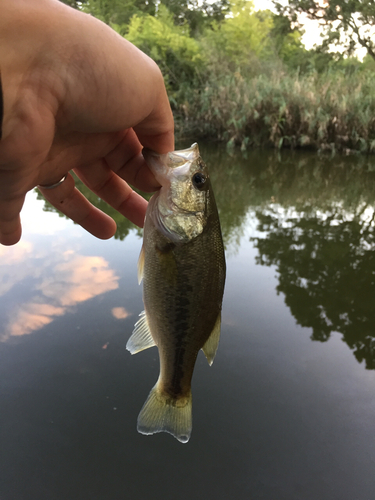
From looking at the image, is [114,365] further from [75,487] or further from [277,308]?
[277,308]

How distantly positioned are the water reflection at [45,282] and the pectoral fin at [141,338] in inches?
48.9

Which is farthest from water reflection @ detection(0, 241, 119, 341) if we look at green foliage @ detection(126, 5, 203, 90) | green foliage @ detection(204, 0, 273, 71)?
green foliage @ detection(204, 0, 273, 71)

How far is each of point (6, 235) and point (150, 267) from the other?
825 mm

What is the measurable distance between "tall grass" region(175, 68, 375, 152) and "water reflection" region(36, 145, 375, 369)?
208 cm

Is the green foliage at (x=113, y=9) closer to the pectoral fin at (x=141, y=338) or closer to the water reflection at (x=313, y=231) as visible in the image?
the water reflection at (x=313, y=231)

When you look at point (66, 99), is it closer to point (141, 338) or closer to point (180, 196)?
point (180, 196)

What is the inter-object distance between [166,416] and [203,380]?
0.85 metres

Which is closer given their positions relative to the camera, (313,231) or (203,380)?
(203,380)

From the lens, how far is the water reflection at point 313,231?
3031mm

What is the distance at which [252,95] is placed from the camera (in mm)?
11344

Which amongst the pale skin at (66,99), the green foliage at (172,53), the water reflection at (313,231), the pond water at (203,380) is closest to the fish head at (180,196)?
the pale skin at (66,99)

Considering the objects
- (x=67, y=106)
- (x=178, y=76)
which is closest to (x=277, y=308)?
(x=67, y=106)

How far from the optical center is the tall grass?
32.5 ft

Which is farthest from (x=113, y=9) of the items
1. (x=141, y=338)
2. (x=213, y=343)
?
(x=213, y=343)
